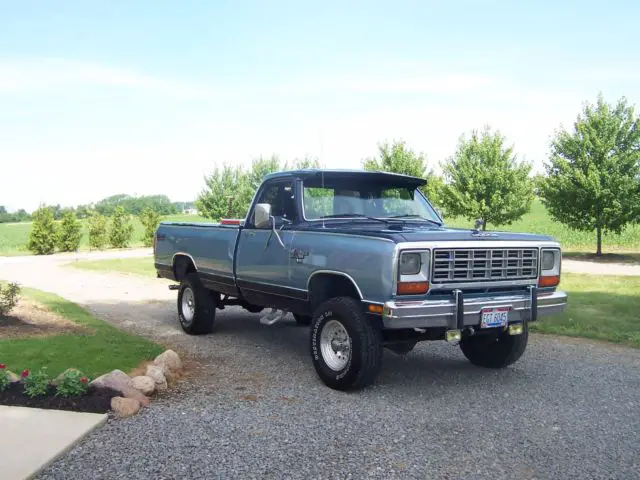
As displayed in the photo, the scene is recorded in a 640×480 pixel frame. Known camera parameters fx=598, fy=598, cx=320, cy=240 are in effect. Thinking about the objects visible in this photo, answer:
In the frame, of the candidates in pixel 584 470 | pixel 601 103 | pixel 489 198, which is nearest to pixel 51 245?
pixel 489 198

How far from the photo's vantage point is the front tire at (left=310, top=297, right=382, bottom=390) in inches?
214

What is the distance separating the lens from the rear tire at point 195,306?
27.5 feet

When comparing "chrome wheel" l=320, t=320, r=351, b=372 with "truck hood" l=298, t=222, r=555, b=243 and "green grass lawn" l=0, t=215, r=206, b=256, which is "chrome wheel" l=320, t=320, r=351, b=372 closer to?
"truck hood" l=298, t=222, r=555, b=243

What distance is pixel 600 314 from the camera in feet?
33.1

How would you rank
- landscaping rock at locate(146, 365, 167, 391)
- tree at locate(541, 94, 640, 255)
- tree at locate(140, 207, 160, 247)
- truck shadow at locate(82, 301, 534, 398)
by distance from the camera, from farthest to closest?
tree at locate(140, 207, 160, 247)
tree at locate(541, 94, 640, 255)
truck shadow at locate(82, 301, 534, 398)
landscaping rock at locate(146, 365, 167, 391)

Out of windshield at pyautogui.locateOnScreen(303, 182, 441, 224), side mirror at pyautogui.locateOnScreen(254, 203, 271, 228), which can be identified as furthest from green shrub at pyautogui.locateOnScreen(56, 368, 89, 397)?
windshield at pyautogui.locateOnScreen(303, 182, 441, 224)

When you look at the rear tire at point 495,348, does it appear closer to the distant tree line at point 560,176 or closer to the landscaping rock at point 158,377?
the landscaping rock at point 158,377

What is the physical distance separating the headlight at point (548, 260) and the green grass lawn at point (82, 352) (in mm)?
4410

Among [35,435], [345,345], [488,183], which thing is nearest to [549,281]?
[345,345]

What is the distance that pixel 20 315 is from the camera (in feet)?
30.3

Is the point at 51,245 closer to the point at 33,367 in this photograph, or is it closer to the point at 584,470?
the point at 33,367

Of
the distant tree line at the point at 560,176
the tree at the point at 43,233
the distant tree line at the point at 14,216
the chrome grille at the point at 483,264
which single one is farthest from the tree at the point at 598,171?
the distant tree line at the point at 14,216

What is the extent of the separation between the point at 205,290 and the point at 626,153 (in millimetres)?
18894

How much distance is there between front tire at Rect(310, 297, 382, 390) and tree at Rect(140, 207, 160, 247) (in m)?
28.6
